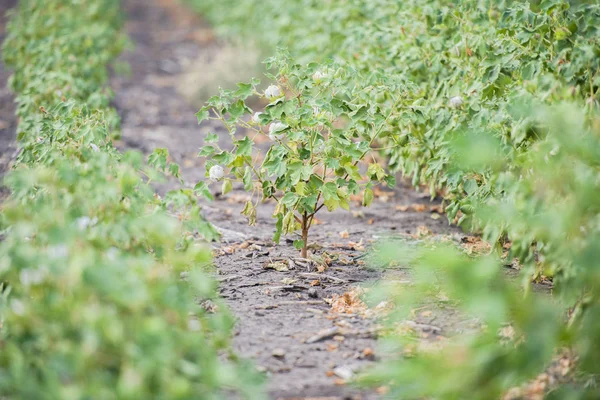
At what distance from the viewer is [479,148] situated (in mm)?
2070

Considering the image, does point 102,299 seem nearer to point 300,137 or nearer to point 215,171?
point 215,171

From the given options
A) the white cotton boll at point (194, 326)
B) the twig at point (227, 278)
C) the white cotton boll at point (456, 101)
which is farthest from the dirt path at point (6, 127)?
the white cotton boll at point (456, 101)

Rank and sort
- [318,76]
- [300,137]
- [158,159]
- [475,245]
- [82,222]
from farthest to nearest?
[475,245]
[318,76]
[300,137]
[158,159]
[82,222]

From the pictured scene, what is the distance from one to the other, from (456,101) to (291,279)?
1243mm

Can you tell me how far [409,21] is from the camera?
14.1ft

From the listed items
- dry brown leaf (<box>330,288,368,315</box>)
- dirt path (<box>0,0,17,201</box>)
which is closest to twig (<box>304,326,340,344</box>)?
dry brown leaf (<box>330,288,368,315</box>)

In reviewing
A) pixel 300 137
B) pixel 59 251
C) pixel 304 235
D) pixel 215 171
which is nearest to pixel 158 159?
pixel 215 171

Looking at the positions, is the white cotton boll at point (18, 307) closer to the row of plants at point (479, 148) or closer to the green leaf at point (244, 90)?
the row of plants at point (479, 148)

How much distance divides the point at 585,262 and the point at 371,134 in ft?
5.41

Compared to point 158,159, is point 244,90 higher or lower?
higher

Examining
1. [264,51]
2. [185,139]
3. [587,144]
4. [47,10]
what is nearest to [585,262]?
[587,144]

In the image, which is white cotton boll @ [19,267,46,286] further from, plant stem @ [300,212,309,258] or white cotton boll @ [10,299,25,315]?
plant stem @ [300,212,309,258]

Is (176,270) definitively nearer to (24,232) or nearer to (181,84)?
(24,232)

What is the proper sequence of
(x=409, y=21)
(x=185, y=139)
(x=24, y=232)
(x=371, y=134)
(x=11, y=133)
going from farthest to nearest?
(x=185, y=139) < (x=11, y=133) < (x=409, y=21) < (x=371, y=134) < (x=24, y=232)
